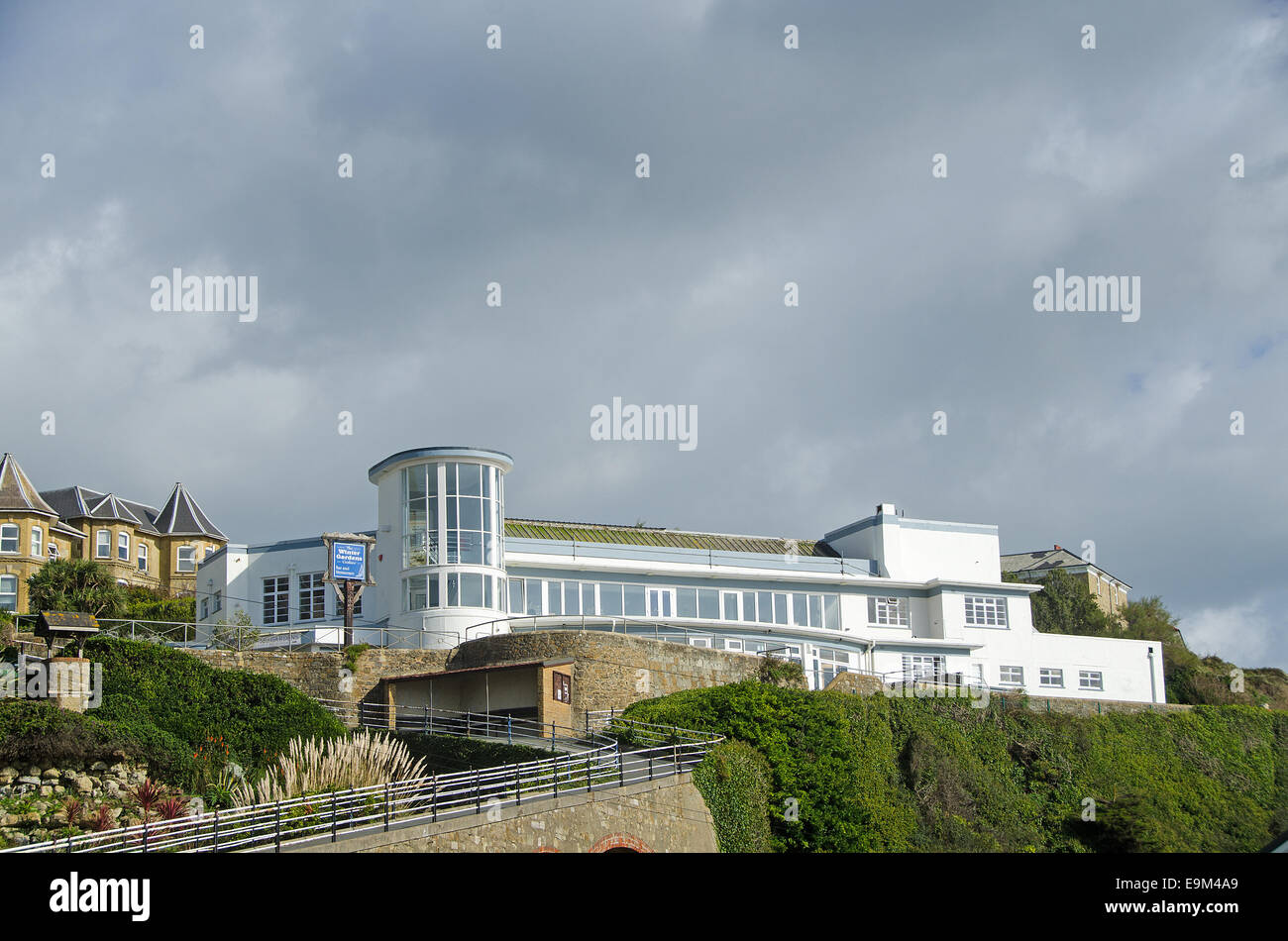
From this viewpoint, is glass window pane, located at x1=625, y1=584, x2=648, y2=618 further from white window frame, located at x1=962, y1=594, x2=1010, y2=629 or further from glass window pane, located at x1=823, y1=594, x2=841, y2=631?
white window frame, located at x1=962, y1=594, x2=1010, y2=629

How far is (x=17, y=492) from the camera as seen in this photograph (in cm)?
6556

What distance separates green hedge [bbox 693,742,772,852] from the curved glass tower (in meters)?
13.8

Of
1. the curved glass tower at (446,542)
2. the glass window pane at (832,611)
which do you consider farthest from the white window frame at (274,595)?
the glass window pane at (832,611)

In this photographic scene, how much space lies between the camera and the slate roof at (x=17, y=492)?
6481 cm

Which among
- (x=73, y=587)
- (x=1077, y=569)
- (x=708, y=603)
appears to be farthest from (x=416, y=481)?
(x=1077, y=569)

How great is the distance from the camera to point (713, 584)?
162 ft

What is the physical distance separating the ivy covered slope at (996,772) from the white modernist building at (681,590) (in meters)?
5.34

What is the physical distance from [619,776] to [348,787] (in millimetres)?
5179

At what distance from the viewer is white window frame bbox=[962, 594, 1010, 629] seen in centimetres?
5197

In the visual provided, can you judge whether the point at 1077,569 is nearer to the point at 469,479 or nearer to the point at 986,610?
the point at 986,610

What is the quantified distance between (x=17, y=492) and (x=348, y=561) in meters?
33.6

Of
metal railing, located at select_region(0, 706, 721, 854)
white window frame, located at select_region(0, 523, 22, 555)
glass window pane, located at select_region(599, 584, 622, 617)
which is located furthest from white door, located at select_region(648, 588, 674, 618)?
white window frame, located at select_region(0, 523, 22, 555)

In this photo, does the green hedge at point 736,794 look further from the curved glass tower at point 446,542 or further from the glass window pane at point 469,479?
the glass window pane at point 469,479

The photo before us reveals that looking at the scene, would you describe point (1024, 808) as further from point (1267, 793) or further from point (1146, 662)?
point (1146, 662)
